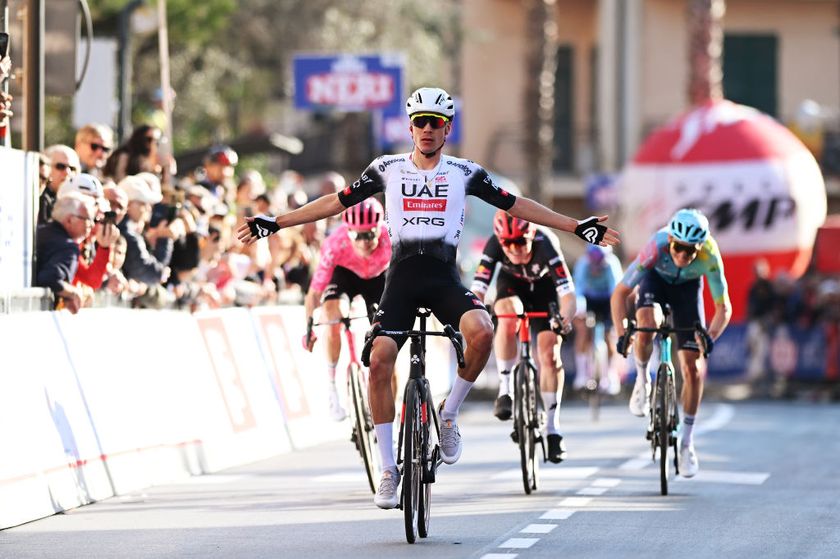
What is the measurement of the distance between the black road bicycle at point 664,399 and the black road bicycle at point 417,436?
11.2 feet

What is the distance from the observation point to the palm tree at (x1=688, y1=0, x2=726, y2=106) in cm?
4353

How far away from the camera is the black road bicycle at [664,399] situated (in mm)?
A: 14508

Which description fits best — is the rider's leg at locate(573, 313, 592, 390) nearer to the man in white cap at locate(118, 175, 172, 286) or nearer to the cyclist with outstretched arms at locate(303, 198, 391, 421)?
the cyclist with outstretched arms at locate(303, 198, 391, 421)

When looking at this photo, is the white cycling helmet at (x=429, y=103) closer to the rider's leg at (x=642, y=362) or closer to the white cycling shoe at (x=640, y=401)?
the rider's leg at (x=642, y=362)

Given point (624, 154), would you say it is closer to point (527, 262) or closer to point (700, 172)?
point (700, 172)

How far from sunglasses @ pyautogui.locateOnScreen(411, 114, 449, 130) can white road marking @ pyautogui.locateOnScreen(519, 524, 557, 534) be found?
93.6 inches

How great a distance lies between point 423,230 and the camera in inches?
451

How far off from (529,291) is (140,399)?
3.03m

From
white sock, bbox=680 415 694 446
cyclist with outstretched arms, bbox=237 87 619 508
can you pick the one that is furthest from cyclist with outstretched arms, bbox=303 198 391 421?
cyclist with outstretched arms, bbox=237 87 619 508

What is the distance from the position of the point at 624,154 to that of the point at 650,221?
1009cm

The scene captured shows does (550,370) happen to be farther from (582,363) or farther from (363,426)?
(582,363)

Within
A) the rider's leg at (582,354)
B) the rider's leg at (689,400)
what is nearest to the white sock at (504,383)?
the rider's leg at (689,400)

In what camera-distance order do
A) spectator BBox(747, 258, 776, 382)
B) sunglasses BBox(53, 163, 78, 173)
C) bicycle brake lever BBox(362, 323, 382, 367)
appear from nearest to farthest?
bicycle brake lever BBox(362, 323, 382, 367)
sunglasses BBox(53, 163, 78, 173)
spectator BBox(747, 258, 776, 382)

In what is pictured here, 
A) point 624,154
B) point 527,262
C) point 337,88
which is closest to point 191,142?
point 337,88
